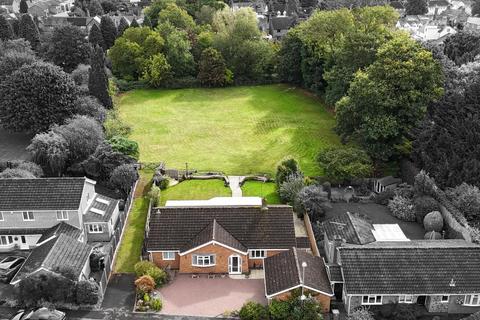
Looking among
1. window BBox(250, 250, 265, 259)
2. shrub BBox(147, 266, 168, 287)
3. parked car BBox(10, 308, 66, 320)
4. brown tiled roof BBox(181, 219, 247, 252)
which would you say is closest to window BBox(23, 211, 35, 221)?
parked car BBox(10, 308, 66, 320)

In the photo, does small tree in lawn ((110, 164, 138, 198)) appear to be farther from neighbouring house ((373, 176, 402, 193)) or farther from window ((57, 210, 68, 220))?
neighbouring house ((373, 176, 402, 193))

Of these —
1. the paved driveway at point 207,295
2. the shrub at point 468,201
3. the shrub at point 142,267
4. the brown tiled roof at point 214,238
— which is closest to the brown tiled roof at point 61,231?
the shrub at point 142,267

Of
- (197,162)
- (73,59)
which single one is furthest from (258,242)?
(73,59)

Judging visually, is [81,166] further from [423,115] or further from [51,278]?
[423,115]

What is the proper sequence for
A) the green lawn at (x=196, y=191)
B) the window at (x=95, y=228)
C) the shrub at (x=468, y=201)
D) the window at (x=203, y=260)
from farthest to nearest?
the green lawn at (x=196, y=191) < the window at (x=95, y=228) < the shrub at (x=468, y=201) < the window at (x=203, y=260)

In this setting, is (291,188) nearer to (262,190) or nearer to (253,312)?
(262,190)

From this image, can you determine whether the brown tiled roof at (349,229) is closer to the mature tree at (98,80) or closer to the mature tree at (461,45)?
the mature tree at (98,80)
